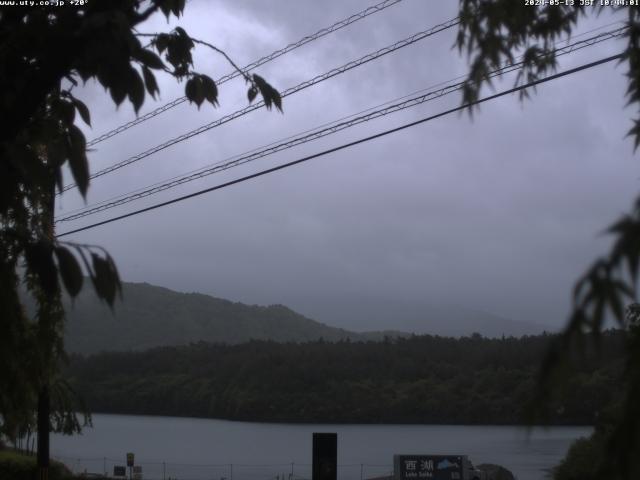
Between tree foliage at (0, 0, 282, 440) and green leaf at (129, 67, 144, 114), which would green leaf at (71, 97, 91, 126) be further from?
green leaf at (129, 67, 144, 114)

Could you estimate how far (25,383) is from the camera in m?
6.62

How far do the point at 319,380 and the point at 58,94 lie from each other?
138 feet

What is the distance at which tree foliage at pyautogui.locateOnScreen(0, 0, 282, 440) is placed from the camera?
3.85 meters

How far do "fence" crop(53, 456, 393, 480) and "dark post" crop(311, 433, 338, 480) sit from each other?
48.7 ft

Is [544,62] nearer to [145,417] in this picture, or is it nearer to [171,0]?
[171,0]

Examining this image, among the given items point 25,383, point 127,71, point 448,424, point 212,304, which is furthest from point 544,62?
point 212,304

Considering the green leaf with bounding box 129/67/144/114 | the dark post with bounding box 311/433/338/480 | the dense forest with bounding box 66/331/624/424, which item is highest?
the green leaf with bounding box 129/67/144/114

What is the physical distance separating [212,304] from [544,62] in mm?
60200

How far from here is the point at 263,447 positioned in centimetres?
3875

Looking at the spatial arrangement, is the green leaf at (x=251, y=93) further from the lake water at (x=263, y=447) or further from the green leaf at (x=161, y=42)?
the lake water at (x=263, y=447)

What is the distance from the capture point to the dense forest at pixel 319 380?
3293 cm

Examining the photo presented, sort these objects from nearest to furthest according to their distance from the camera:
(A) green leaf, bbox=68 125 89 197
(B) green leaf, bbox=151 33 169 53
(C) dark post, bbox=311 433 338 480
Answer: (A) green leaf, bbox=68 125 89 197 → (B) green leaf, bbox=151 33 169 53 → (C) dark post, bbox=311 433 338 480

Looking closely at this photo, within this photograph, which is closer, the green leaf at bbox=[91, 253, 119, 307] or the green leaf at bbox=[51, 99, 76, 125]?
the green leaf at bbox=[91, 253, 119, 307]

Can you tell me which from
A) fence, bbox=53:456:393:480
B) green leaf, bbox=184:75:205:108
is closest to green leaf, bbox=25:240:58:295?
green leaf, bbox=184:75:205:108
